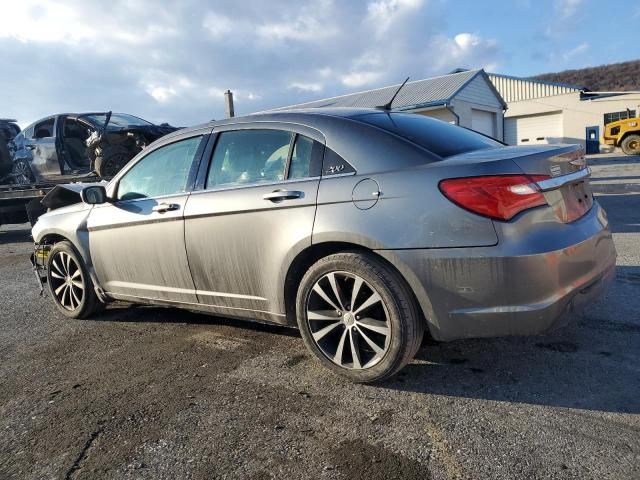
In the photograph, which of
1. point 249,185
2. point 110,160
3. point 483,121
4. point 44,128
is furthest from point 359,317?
point 483,121

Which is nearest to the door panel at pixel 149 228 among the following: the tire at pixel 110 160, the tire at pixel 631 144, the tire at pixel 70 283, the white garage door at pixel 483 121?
the tire at pixel 70 283

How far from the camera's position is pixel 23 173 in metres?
11.0

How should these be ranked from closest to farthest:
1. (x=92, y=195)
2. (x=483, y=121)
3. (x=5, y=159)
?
(x=92, y=195), (x=5, y=159), (x=483, y=121)

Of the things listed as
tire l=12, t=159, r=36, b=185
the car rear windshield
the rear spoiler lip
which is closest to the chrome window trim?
the car rear windshield

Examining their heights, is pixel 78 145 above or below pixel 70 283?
above

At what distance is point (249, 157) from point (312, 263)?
94 centimetres

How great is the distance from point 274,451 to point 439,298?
1168mm

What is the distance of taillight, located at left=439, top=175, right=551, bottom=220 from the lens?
8.50 ft

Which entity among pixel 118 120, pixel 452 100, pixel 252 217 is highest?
pixel 452 100

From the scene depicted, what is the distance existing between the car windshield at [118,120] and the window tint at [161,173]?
5684mm

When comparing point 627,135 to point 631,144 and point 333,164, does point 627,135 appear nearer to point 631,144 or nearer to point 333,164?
point 631,144

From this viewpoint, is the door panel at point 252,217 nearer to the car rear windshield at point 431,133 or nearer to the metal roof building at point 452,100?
the car rear windshield at point 431,133

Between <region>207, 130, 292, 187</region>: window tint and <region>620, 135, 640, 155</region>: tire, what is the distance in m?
30.7

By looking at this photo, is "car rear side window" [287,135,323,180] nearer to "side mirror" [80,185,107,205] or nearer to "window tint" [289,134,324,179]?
"window tint" [289,134,324,179]
